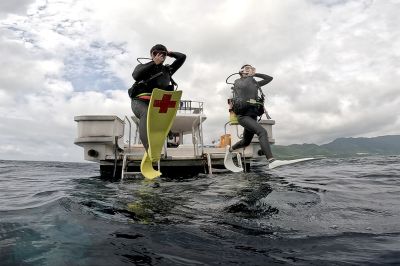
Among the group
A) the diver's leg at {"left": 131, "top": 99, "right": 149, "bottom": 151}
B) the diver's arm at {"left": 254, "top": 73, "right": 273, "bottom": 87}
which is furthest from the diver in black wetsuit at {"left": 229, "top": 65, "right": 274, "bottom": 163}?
Result: the diver's leg at {"left": 131, "top": 99, "right": 149, "bottom": 151}

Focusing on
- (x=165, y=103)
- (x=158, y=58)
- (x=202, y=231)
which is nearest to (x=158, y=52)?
(x=158, y=58)

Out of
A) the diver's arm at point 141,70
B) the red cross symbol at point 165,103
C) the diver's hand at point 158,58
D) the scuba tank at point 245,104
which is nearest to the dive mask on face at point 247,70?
the scuba tank at point 245,104

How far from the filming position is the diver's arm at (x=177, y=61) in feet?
19.9

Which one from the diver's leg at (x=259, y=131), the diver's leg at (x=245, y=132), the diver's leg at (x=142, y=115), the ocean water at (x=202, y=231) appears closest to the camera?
the ocean water at (x=202, y=231)

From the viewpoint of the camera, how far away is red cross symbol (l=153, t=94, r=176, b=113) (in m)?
5.90

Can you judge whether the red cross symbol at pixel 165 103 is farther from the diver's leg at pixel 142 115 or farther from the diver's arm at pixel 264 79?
the diver's arm at pixel 264 79

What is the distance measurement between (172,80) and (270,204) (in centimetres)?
347

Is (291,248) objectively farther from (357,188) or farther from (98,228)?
(357,188)

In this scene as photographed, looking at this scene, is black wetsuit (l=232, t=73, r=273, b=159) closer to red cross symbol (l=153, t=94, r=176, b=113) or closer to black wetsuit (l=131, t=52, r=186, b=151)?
black wetsuit (l=131, t=52, r=186, b=151)

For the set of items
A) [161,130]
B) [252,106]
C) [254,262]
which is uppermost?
[252,106]

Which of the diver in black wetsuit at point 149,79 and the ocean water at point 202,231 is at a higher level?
the diver in black wetsuit at point 149,79

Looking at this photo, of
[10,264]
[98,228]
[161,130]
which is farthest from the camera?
[161,130]

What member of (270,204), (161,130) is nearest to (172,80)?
(161,130)

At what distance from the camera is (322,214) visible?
3.23 metres
